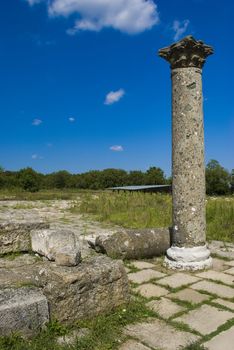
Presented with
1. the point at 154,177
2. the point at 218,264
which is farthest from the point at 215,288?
the point at 154,177

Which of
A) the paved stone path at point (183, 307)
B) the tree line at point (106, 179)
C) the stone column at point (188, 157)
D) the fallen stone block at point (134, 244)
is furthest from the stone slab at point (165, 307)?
the tree line at point (106, 179)

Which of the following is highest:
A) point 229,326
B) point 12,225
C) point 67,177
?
point 67,177

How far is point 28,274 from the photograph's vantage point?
4.24 metres

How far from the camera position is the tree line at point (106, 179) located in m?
36.0

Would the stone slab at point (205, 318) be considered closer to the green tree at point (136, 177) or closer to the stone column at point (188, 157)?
the stone column at point (188, 157)

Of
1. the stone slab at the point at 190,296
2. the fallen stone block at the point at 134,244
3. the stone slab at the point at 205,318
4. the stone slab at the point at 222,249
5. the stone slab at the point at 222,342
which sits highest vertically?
the fallen stone block at the point at 134,244

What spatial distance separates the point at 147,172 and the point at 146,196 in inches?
1160

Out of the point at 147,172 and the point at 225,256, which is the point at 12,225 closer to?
the point at 225,256

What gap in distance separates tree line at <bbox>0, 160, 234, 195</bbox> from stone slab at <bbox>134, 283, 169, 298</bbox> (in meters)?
29.5

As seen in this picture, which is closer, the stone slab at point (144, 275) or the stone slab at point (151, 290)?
the stone slab at point (151, 290)

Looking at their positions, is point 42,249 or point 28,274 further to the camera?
point 42,249

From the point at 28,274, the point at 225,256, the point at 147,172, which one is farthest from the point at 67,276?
the point at 147,172

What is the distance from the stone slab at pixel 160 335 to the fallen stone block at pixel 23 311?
0.91m

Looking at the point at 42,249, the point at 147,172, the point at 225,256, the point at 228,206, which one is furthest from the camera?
the point at 147,172
